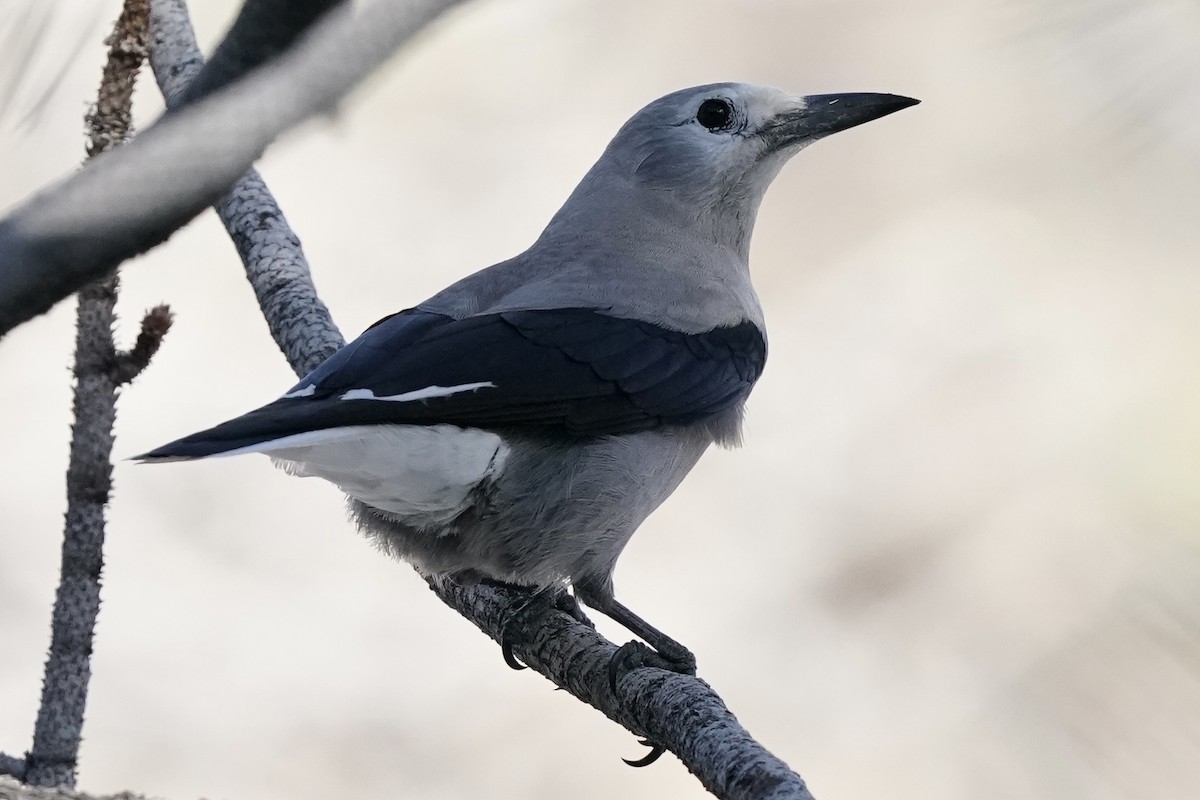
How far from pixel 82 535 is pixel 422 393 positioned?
1.42ft

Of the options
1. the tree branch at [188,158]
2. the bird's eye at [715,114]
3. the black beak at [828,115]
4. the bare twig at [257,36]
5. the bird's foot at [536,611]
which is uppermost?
the bird's eye at [715,114]

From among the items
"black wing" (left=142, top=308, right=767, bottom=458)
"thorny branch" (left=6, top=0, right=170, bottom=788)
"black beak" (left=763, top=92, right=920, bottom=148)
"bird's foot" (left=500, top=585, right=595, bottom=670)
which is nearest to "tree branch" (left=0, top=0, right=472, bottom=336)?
"black wing" (left=142, top=308, right=767, bottom=458)

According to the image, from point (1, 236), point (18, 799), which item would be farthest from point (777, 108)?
point (1, 236)

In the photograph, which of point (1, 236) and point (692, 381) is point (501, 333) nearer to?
point (692, 381)

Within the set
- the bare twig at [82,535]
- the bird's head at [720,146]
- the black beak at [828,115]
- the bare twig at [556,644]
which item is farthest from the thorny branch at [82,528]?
the black beak at [828,115]

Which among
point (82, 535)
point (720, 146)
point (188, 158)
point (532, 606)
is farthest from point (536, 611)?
point (188, 158)

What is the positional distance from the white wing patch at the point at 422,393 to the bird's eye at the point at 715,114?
2.43 feet

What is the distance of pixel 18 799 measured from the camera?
92 cm

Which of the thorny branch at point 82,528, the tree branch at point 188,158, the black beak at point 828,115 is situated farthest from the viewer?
the black beak at point 828,115

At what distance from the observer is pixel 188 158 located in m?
0.50

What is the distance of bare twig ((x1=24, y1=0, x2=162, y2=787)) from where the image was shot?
4.88 feet

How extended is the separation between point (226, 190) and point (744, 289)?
167 cm

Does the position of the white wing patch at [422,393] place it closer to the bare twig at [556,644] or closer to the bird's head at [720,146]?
the bare twig at [556,644]

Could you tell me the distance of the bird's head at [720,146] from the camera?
209 cm
